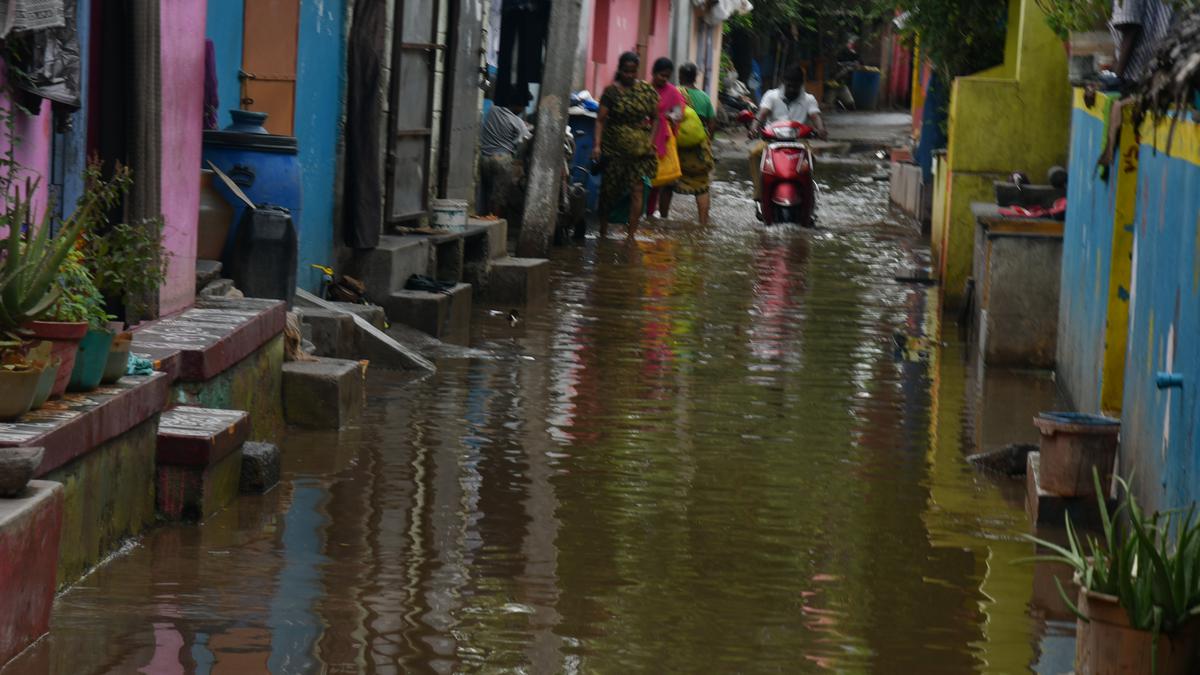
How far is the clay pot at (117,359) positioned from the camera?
6.13 metres

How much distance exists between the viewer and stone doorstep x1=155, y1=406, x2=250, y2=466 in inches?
258

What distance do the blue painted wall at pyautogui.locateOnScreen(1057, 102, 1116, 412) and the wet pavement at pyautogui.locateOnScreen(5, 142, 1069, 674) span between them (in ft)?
1.40

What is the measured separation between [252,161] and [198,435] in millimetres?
3077

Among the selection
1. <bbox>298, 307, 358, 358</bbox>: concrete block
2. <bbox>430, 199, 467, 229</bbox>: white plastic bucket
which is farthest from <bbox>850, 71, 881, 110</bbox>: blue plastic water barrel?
<bbox>298, 307, 358, 358</bbox>: concrete block

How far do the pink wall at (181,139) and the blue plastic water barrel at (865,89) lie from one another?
40.9 metres

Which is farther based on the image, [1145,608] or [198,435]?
[198,435]

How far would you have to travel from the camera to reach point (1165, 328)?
6.57 m

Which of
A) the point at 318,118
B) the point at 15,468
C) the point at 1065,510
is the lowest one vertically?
the point at 1065,510

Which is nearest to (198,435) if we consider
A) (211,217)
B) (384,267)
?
(211,217)

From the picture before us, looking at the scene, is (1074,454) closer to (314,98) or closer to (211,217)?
(211,217)

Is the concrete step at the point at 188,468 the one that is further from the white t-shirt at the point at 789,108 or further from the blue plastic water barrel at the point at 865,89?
the blue plastic water barrel at the point at 865,89

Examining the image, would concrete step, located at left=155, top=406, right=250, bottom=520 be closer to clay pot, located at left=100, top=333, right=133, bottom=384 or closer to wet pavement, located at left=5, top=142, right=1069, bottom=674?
wet pavement, located at left=5, top=142, right=1069, bottom=674

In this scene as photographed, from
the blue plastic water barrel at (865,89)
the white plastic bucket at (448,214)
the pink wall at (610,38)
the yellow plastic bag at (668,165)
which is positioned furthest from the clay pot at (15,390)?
the blue plastic water barrel at (865,89)

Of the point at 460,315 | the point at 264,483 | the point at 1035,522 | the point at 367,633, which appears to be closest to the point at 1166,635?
the point at 367,633
